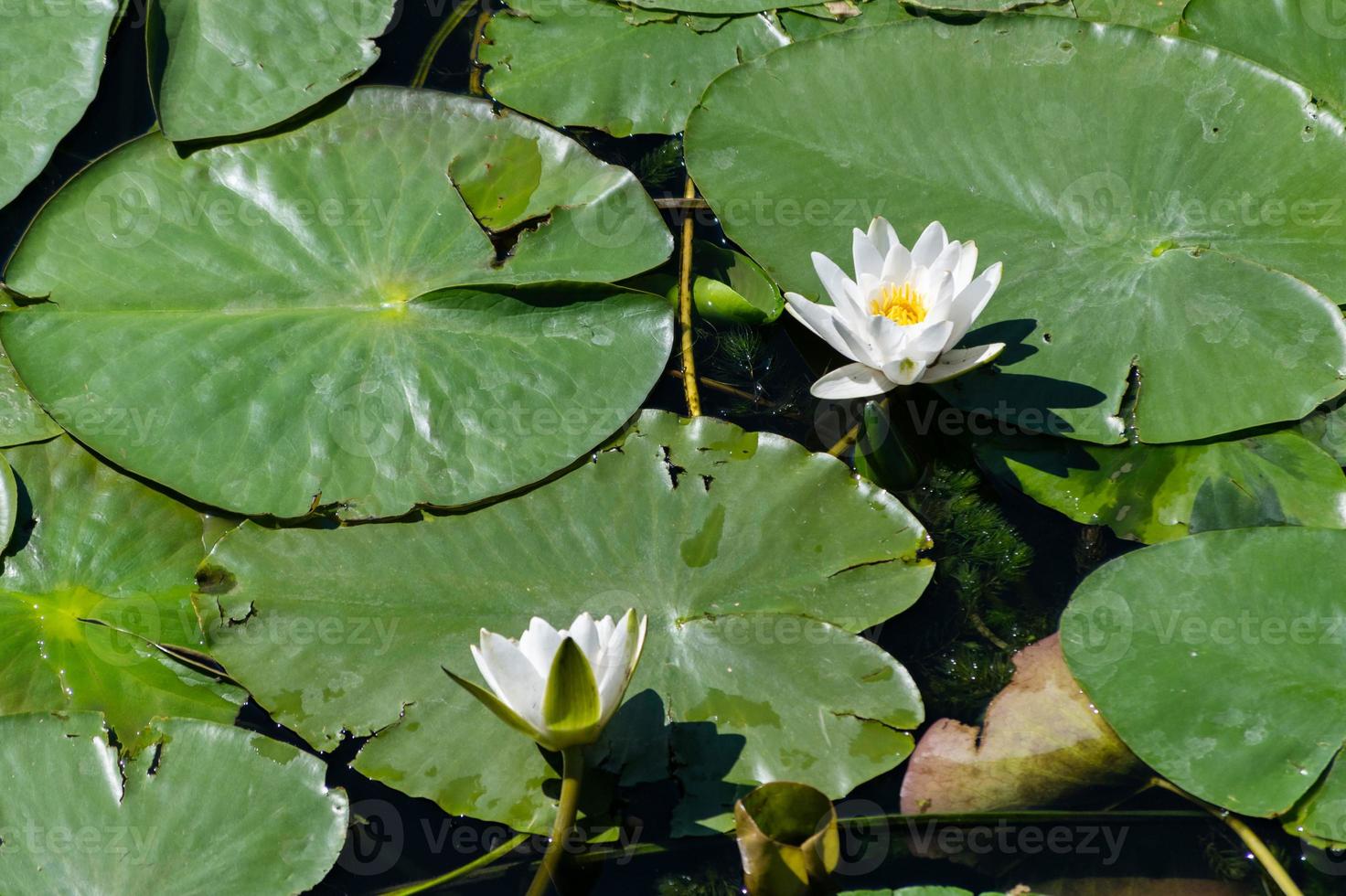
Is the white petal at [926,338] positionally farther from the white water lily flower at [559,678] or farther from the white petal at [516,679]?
the white petal at [516,679]

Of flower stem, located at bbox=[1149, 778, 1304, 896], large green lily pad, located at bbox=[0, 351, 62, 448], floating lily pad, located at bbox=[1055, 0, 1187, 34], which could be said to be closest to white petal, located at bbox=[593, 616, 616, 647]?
flower stem, located at bbox=[1149, 778, 1304, 896]

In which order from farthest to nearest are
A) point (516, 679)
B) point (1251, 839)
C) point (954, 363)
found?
point (954, 363)
point (1251, 839)
point (516, 679)

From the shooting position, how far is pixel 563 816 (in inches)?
87.7

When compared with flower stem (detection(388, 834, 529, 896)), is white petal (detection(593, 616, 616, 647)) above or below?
above

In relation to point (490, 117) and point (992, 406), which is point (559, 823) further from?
point (490, 117)

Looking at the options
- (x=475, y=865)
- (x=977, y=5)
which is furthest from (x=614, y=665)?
(x=977, y=5)

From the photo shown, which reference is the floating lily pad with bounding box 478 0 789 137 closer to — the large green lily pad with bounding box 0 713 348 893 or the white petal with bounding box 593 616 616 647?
the white petal with bounding box 593 616 616 647

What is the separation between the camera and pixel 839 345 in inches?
105

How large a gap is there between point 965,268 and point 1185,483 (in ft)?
2.76

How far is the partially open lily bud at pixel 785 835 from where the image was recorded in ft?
6.80

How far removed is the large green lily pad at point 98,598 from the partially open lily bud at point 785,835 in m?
1.36

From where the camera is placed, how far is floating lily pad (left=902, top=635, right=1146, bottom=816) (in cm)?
241

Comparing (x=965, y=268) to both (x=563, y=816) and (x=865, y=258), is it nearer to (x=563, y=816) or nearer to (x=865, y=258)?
(x=865, y=258)

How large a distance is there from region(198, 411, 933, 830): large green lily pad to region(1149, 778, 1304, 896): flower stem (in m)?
0.69
